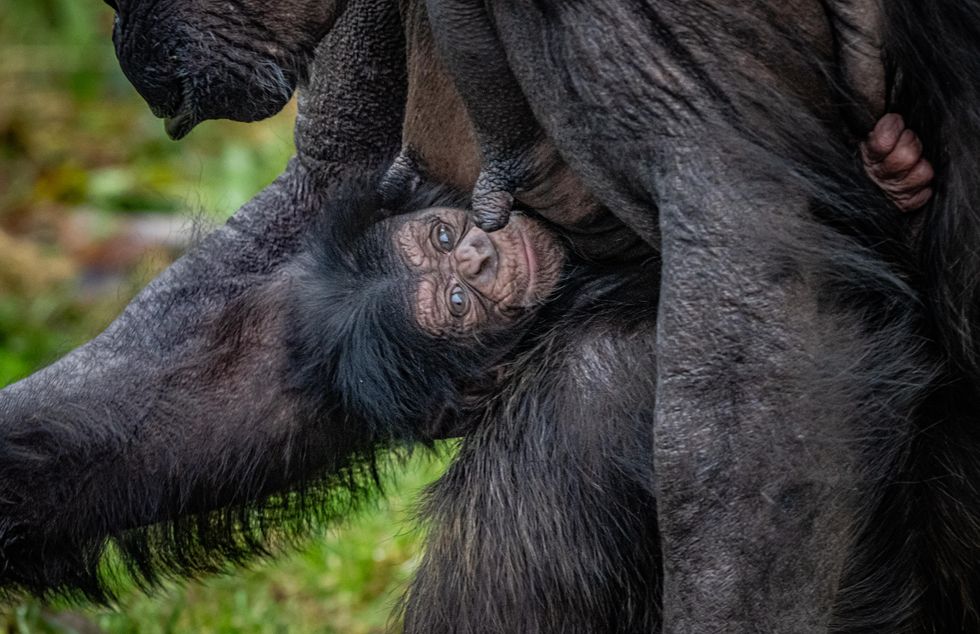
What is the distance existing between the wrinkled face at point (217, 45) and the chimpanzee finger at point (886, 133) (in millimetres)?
1026

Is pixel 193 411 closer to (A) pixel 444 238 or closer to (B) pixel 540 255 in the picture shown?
(A) pixel 444 238

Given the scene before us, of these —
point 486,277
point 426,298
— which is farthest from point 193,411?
Answer: point 486,277

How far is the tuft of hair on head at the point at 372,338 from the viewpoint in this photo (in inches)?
115

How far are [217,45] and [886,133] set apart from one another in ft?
3.97

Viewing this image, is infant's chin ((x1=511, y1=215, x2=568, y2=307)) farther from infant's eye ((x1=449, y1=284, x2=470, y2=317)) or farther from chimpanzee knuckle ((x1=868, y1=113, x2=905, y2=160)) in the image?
chimpanzee knuckle ((x1=868, y1=113, x2=905, y2=160))

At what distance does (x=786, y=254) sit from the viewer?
2.20m

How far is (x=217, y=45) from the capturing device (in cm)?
274

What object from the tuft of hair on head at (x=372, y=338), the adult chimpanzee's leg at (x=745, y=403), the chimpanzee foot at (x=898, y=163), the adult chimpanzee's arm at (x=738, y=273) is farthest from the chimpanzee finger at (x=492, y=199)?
the chimpanzee foot at (x=898, y=163)

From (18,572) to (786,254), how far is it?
74.2 inches

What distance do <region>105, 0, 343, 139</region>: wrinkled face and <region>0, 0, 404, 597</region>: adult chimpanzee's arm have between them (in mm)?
322

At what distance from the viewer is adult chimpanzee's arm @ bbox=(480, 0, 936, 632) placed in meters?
2.21

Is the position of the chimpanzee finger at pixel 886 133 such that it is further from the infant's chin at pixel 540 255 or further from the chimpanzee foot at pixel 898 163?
the infant's chin at pixel 540 255

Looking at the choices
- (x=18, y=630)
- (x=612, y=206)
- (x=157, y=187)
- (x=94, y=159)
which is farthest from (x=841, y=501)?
(x=94, y=159)

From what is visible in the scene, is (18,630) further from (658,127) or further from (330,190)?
(658,127)
